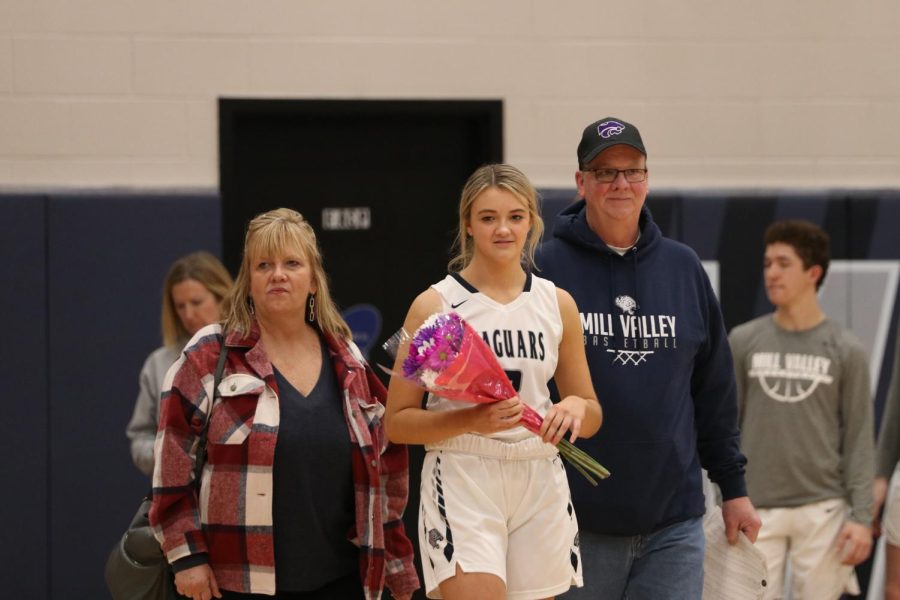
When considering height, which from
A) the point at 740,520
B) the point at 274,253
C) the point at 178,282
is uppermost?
the point at 274,253

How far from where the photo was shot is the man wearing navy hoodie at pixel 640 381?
11.6 feet

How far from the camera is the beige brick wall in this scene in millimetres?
6160

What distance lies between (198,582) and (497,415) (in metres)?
0.95

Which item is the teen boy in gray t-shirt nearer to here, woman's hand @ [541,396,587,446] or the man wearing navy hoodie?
the man wearing navy hoodie

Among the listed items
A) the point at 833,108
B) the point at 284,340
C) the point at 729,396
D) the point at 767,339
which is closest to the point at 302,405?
the point at 284,340

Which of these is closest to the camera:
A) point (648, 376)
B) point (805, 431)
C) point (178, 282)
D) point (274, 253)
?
point (274, 253)

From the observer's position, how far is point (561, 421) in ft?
9.91

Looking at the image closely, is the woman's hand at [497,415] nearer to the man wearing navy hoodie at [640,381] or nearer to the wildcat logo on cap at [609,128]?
the man wearing navy hoodie at [640,381]

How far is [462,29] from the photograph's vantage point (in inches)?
254

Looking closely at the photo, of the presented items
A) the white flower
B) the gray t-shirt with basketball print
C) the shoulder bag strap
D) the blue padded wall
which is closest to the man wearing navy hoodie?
the white flower

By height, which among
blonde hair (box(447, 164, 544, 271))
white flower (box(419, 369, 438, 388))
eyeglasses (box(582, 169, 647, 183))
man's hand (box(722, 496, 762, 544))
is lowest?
man's hand (box(722, 496, 762, 544))

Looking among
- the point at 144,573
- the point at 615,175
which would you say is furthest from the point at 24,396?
the point at 615,175

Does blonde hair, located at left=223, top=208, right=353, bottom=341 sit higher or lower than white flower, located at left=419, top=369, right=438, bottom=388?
higher

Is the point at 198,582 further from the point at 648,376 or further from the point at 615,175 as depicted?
the point at 615,175
